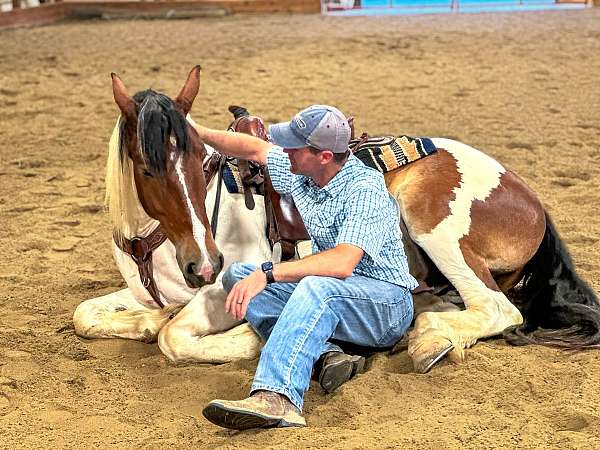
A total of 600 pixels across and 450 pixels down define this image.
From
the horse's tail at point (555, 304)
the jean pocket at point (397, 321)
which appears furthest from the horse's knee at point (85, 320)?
the horse's tail at point (555, 304)

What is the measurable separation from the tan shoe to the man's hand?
0.31m

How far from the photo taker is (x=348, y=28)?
1504cm

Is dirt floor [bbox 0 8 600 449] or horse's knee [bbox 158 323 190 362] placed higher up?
horse's knee [bbox 158 323 190 362]

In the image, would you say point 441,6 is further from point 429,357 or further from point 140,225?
point 429,357

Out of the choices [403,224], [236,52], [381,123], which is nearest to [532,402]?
[403,224]

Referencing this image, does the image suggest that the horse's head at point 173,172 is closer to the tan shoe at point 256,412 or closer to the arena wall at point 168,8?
the tan shoe at point 256,412

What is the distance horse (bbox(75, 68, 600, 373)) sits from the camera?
3623 mm

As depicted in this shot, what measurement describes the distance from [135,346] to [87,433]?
0.85m

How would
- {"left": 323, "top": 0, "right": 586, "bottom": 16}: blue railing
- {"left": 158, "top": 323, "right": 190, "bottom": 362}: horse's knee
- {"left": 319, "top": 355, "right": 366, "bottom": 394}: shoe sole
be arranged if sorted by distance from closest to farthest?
{"left": 319, "top": 355, "right": 366, "bottom": 394}: shoe sole → {"left": 158, "top": 323, "right": 190, "bottom": 362}: horse's knee → {"left": 323, "top": 0, "right": 586, "bottom": 16}: blue railing

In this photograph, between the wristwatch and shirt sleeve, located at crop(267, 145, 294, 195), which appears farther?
shirt sleeve, located at crop(267, 145, 294, 195)

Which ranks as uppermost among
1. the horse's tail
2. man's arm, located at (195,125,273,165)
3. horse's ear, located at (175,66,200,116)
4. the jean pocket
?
horse's ear, located at (175,66,200,116)

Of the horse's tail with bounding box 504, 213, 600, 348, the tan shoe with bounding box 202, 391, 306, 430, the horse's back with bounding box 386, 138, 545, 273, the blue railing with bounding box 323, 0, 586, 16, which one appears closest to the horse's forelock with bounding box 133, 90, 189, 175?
the tan shoe with bounding box 202, 391, 306, 430

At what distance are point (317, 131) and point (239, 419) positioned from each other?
3.41 feet

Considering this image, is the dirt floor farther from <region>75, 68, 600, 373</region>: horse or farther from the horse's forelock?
the horse's forelock
